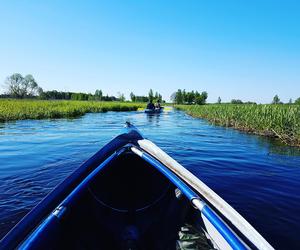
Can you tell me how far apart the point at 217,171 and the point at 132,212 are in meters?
4.28

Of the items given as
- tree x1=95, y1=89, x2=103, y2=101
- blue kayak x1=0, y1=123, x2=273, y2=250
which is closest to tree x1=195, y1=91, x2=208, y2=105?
tree x1=95, y1=89, x2=103, y2=101

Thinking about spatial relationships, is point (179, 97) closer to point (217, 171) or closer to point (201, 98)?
point (201, 98)

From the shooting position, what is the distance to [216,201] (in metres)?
3.17

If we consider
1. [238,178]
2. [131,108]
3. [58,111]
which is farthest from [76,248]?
[131,108]

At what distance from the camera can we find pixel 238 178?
24.6 feet

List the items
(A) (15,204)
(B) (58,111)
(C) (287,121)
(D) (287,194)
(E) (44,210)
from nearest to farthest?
(E) (44,210) < (A) (15,204) < (D) (287,194) < (C) (287,121) < (B) (58,111)

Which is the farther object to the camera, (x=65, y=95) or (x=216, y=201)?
(x=65, y=95)

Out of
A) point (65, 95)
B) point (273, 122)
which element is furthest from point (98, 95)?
point (273, 122)

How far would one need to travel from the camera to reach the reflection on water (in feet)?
16.5

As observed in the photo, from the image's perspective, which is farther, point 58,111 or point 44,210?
point 58,111

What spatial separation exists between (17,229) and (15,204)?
11.0 ft

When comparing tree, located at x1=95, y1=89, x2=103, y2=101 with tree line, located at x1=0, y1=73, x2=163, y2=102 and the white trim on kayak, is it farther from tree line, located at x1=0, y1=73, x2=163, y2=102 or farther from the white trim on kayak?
the white trim on kayak

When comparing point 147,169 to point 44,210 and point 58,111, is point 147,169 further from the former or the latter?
point 58,111

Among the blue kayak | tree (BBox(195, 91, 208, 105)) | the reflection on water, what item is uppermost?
tree (BBox(195, 91, 208, 105))
